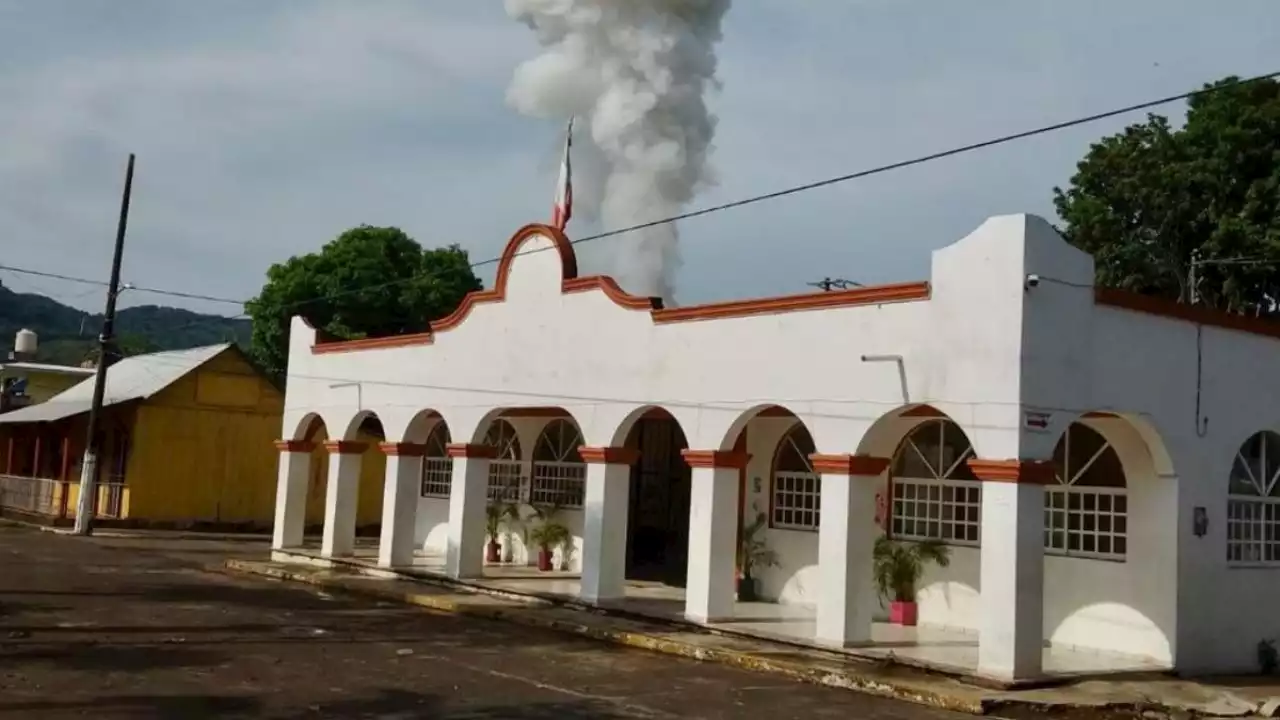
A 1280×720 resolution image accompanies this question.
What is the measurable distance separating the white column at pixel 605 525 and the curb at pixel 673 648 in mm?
1059

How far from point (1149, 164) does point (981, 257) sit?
17.6 meters

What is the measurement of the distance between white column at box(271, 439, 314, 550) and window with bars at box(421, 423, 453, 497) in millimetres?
2169

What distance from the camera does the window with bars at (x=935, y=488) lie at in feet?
47.6

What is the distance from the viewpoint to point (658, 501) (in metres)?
20.4

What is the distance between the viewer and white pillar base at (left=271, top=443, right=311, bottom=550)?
22.2m

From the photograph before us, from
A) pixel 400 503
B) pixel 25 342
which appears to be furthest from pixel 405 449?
pixel 25 342

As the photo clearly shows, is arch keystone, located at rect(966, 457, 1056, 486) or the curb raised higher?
arch keystone, located at rect(966, 457, 1056, 486)

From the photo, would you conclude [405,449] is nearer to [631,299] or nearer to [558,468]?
[558,468]

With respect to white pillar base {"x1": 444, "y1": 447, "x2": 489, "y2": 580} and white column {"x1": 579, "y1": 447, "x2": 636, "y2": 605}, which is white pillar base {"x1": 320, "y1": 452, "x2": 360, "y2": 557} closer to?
white pillar base {"x1": 444, "y1": 447, "x2": 489, "y2": 580}

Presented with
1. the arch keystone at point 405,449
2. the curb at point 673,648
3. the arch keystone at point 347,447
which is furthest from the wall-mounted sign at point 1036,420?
the arch keystone at point 347,447

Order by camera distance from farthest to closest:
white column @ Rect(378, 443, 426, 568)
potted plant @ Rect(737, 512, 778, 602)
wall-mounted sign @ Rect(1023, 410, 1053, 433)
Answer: white column @ Rect(378, 443, 426, 568) < potted plant @ Rect(737, 512, 778, 602) < wall-mounted sign @ Rect(1023, 410, 1053, 433)

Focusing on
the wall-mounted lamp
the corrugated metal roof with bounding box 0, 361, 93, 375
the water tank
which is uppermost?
the water tank

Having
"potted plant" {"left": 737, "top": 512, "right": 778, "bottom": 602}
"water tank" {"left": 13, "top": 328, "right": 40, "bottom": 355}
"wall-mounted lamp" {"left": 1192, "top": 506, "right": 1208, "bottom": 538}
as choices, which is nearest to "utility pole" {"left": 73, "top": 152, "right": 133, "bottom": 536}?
"potted plant" {"left": 737, "top": 512, "right": 778, "bottom": 602}

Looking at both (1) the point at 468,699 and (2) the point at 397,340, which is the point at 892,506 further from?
(2) the point at 397,340
